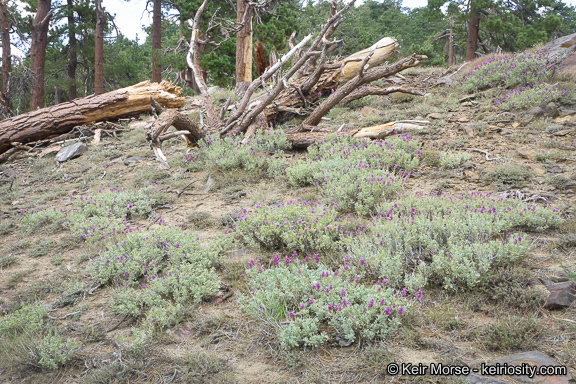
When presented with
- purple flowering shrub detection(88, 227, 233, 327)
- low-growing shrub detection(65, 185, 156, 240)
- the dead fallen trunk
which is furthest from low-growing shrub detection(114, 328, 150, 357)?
the dead fallen trunk

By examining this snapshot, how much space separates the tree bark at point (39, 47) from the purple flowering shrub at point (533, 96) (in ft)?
49.5

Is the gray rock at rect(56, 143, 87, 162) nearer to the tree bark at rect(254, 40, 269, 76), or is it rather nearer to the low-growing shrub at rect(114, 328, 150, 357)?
the low-growing shrub at rect(114, 328, 150, 357)

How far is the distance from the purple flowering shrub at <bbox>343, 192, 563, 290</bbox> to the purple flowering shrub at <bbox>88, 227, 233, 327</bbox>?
5.01ft

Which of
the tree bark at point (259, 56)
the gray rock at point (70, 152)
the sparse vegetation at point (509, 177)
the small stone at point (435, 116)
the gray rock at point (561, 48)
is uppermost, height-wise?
the tree bark at point (259, 56)

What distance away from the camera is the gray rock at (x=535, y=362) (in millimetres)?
2146

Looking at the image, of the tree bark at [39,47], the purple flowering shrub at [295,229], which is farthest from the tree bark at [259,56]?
the purple flowering shrub at [295,229]

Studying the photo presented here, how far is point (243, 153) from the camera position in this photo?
6984mm

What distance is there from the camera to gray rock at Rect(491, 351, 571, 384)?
215cm

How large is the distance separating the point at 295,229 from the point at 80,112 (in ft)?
31.3

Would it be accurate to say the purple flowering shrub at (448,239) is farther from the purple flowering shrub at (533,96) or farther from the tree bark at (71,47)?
the tree bark at (71,47)

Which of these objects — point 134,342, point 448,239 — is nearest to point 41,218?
point 134,342

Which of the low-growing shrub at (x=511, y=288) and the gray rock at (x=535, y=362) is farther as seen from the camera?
the low-growing shrub at (x=511, y=288)

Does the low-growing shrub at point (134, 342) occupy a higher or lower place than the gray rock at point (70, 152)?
lower

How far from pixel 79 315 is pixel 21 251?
98.0 inches
